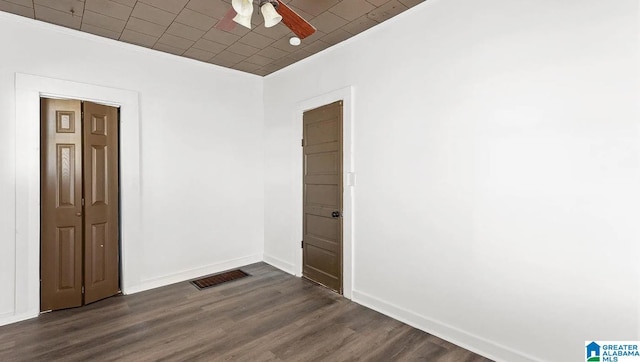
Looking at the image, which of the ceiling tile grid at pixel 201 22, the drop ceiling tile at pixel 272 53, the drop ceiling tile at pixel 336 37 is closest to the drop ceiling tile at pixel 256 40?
the ceiling tile grid at pixel 201 22

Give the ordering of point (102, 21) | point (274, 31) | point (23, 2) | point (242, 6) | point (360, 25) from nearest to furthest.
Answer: point (242, 6)
point (23, 2)
point (102, 21)
point (360, 25)
point (274, 31)

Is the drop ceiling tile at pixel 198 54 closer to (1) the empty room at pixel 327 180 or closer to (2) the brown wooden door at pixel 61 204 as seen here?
(1) the empty room at pixel 327 180

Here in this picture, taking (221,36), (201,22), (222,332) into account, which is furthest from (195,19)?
(222,332)

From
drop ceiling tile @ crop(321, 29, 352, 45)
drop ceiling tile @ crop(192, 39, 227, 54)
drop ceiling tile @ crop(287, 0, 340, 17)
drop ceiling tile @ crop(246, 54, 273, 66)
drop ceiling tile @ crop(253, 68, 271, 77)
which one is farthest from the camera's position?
drop ceiling tile @ crop(253, 68, 271, 77)

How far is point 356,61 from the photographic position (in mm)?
3359

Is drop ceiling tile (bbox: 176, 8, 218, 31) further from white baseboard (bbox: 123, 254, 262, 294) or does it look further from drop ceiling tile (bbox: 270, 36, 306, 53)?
white baseboard (bbox: 123, 254, 262, 294)

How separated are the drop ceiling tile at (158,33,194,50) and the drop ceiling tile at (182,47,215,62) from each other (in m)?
0.12

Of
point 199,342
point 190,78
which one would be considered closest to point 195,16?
point 190,78

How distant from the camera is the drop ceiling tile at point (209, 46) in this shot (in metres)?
3.52

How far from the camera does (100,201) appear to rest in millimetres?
3406

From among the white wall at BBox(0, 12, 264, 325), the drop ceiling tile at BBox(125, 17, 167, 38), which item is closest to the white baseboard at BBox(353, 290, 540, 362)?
the white wall at BBox(0, 12, 264, 325)

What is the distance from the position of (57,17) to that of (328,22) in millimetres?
2616

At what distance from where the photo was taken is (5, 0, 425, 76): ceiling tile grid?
2715 mm

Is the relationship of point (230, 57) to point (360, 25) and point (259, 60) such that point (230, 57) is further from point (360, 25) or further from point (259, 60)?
point (360, 25)
